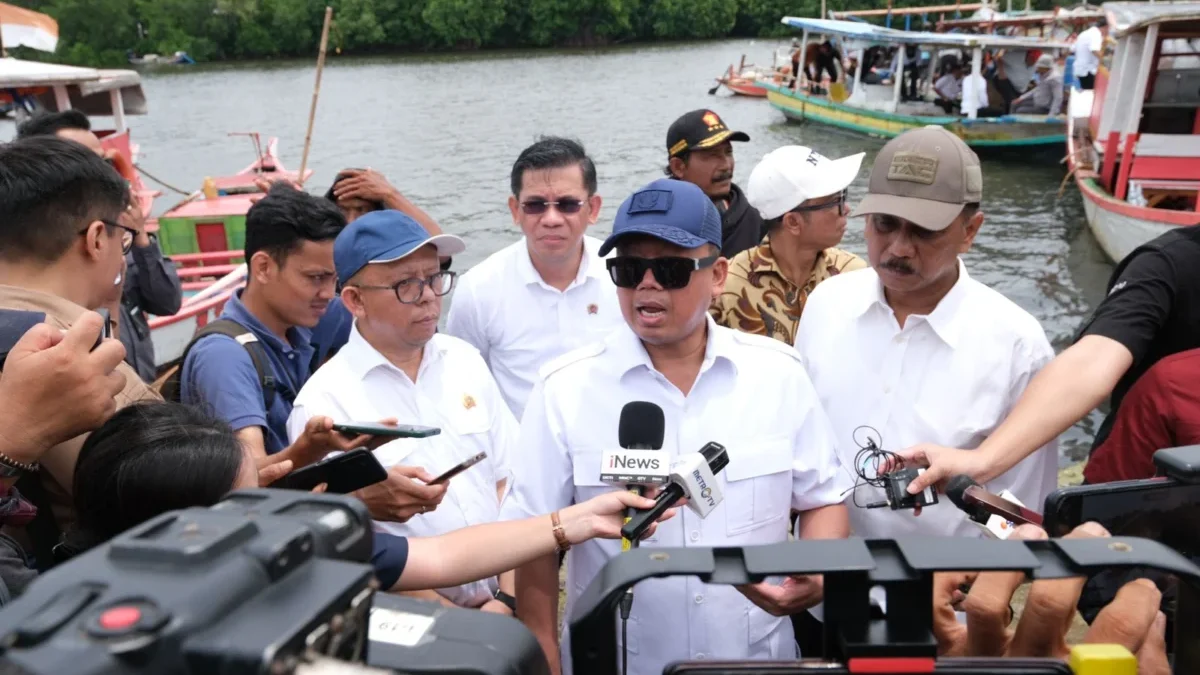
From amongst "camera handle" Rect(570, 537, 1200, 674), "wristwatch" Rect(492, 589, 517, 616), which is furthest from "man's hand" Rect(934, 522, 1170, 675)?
A: "wristwatch" Rect(492, 589, 517, 616)

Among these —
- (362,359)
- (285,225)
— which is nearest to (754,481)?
(362,359)

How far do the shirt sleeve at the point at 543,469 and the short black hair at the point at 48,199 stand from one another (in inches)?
47.9

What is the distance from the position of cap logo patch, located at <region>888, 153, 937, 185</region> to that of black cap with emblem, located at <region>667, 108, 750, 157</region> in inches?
77.4

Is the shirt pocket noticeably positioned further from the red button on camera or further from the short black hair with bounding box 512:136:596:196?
the short black hair with bounding box 512:136:596:196

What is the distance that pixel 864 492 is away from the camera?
2.54 meters

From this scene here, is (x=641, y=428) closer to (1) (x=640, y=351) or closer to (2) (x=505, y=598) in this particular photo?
(1) (x=640, y=351)

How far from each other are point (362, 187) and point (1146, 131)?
39.6ft

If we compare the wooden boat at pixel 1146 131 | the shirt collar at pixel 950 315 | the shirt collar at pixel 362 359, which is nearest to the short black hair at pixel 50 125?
the shirt collar at pixel 362 359

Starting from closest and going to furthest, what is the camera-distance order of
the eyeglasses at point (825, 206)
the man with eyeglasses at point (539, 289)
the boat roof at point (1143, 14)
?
the eyeglasses at point (825, 206) → the man with eyeglasses at point (539, 289) → the boat roof at point (1143, 14)

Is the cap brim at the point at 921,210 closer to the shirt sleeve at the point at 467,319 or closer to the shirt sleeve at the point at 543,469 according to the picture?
the shirt sleeve at the point at 543,469

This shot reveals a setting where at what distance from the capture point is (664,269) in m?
2.23

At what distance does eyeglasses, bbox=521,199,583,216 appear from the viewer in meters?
3.67

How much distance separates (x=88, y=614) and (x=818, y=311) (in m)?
2.26

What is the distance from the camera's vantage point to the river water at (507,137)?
14328 millimetres
